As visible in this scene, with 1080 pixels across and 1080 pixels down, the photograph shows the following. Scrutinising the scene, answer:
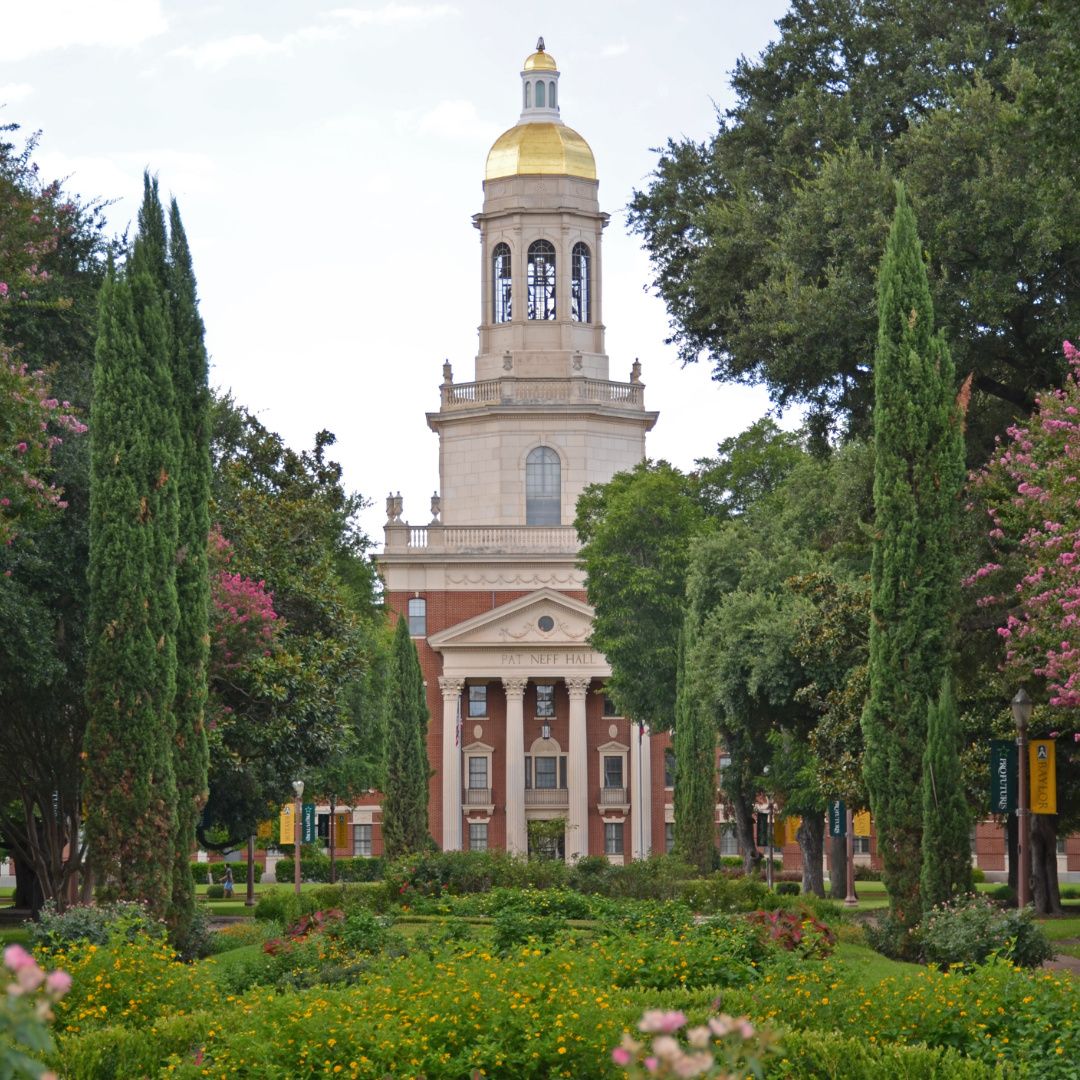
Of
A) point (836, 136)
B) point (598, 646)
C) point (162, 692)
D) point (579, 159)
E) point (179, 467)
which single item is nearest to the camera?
point (162, 692)

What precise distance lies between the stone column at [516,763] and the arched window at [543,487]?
780 cm

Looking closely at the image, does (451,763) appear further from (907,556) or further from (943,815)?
(943,815)

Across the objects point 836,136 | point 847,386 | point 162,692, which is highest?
point 836,136

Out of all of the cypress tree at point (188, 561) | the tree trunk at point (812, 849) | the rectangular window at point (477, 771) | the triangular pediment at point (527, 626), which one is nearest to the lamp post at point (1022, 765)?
the cypress tree at point (188, 561)

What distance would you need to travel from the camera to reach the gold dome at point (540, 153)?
272ft

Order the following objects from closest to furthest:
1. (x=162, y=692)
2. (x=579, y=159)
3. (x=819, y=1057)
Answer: (x=819, y=1057)
(x=162, y=692)
(x=579, y=159)

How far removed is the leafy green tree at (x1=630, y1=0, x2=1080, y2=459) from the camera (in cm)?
2848

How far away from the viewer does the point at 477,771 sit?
7919cm

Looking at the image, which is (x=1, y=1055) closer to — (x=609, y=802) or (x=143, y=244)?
Answer: (x=143, y=244)

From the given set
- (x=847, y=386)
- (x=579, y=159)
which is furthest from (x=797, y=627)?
(x=579, y=159)

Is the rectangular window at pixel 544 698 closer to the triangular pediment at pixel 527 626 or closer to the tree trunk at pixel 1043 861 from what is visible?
the triangular pediment at pixel 527 626

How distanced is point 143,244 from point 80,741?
848cm

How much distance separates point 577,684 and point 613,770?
4.18 meters

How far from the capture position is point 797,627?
35.8m
